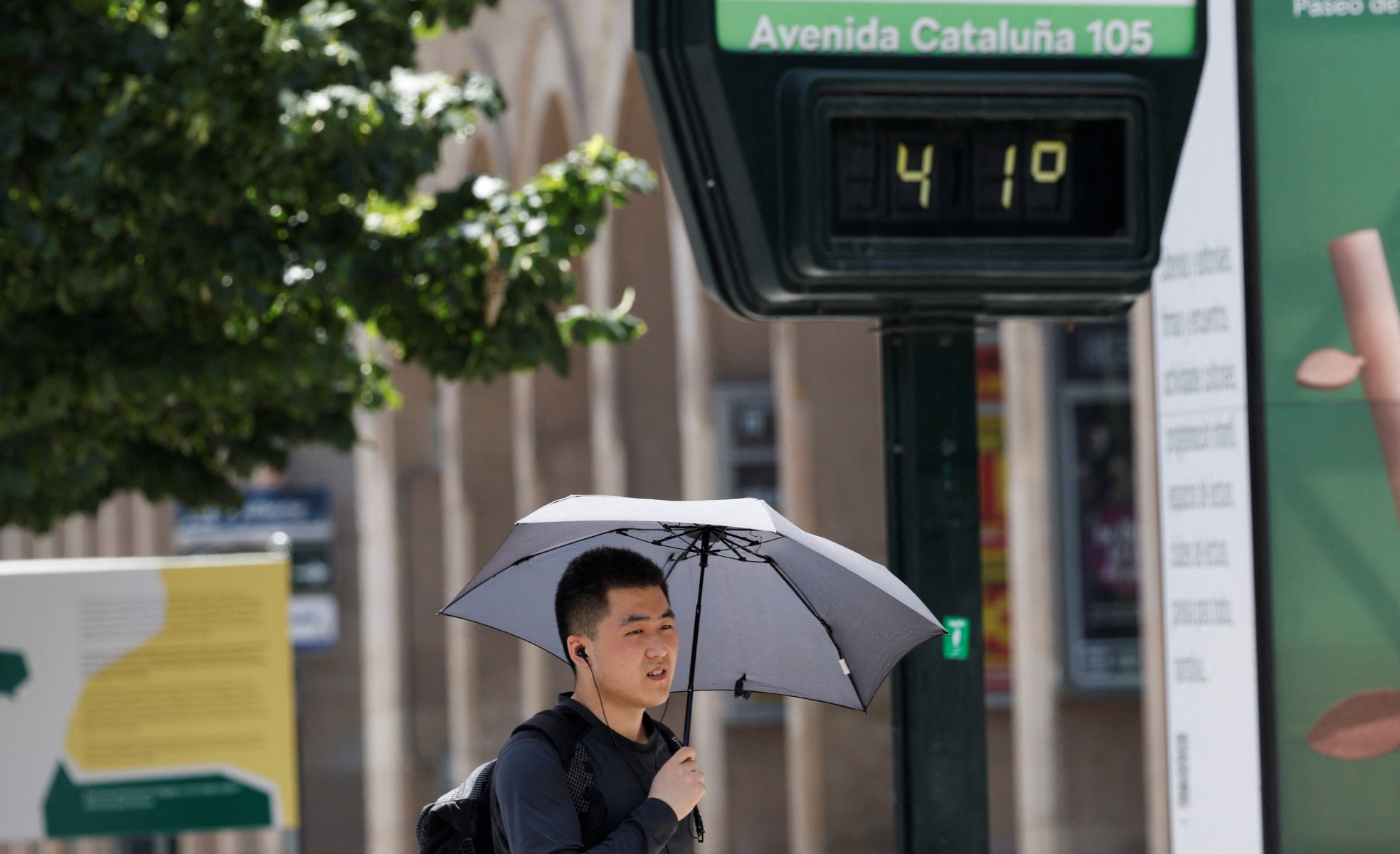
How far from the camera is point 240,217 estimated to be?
8.25 m

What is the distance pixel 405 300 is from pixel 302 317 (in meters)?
0.62

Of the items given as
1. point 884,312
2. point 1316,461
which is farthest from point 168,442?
point 884,312

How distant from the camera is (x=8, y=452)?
862cm

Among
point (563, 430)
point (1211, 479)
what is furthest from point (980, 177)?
point (563, 430)

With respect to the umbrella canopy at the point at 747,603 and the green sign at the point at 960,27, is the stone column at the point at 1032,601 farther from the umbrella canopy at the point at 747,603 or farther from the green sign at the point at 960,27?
the umbrella canopy at the point at 747,603

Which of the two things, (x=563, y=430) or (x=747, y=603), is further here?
(x=563, y=430)

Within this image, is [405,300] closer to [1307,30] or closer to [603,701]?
[1307,30]

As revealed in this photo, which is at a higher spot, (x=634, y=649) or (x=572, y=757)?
(x=634, y=649)

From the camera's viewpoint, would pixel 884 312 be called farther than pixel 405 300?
No

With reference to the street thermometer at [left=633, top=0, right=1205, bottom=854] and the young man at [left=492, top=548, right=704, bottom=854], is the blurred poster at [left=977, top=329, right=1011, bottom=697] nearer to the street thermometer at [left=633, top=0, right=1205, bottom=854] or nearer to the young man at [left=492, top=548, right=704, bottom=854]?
the street thermometer at [left=633, top=0, right=1205, bottom=854]

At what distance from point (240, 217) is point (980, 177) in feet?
15.9

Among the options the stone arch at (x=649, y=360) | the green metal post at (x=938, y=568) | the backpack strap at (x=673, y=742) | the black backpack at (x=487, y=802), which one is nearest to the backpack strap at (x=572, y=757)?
the black backpack at (x=487, y=802)

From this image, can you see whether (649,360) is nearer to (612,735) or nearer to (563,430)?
(563,430)

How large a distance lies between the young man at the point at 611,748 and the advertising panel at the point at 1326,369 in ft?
10.3
